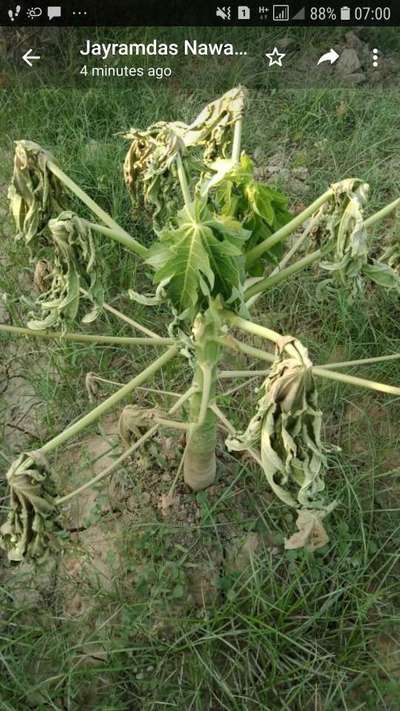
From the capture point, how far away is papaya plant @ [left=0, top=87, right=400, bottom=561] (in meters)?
1.29

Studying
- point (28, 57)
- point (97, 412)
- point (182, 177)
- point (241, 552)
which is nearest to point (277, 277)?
point (182, 177)

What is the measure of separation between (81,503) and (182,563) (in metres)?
0.40

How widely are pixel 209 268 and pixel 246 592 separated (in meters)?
1.13

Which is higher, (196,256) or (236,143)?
(236,143)

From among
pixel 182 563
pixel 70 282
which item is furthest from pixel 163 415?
pixel 70 282

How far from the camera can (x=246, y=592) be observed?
81.9 inches

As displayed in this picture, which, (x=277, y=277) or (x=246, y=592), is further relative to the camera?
(x=246, y=592)

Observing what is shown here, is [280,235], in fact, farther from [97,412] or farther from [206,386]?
[97,412]

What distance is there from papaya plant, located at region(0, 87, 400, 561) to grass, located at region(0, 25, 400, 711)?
0.34 metres

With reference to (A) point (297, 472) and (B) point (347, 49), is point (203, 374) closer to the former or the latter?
(A) point (297, 472)

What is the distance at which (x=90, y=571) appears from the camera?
84.0 inches
